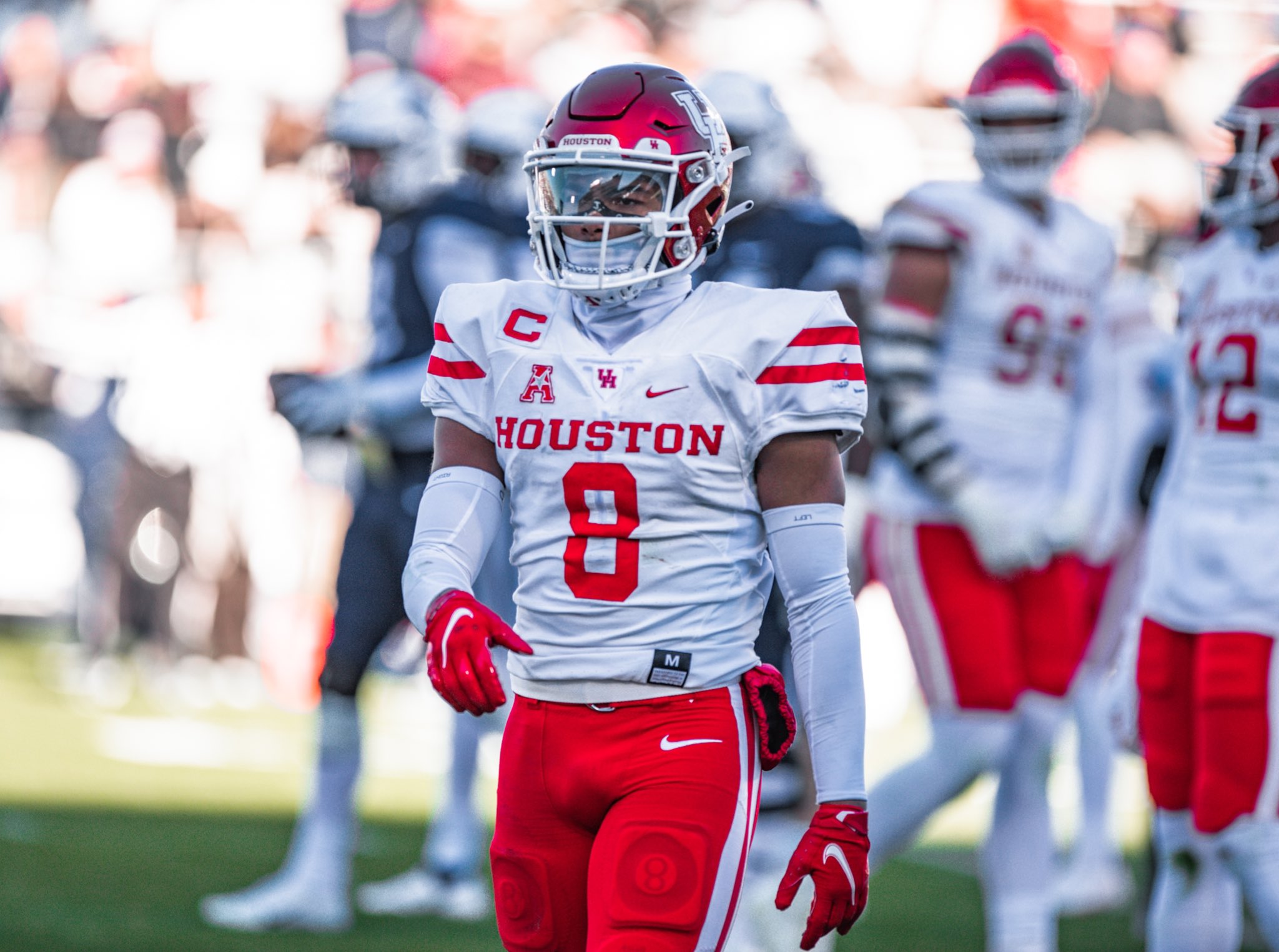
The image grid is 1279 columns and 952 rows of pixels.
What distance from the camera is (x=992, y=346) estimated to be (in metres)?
4.52

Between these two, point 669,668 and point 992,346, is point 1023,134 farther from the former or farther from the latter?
point 669,668

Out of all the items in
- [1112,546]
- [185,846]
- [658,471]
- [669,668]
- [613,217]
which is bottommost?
[185,846]

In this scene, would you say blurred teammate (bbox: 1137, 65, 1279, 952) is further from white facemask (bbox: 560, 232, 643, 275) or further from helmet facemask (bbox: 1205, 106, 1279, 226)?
white facemask (bbox: 560, 232, 643, 275)

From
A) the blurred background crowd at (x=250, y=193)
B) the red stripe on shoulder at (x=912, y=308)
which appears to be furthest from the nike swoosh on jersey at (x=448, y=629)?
the blurred background crowd at (x=250, y=193)

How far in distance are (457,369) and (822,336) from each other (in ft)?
1.70

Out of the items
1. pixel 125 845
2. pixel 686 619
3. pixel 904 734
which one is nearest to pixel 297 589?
pixel 904 734

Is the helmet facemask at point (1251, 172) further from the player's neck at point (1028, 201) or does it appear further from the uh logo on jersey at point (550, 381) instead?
the uh logo on jersey at point (550, 381)

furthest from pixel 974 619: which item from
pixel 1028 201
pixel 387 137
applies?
pixel 387 137

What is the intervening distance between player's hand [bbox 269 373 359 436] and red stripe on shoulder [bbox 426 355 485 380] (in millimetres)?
2688

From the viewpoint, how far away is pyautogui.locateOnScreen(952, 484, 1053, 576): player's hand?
4.28 meters

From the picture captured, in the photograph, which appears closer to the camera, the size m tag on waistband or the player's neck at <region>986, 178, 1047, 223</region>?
the size m tag on waistband

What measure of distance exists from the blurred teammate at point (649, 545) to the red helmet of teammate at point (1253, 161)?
58.7 inches

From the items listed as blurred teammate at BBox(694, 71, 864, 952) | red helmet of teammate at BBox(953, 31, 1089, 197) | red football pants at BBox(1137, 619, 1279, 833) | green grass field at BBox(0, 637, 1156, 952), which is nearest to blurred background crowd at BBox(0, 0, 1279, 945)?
green grass field at BBox(0, 637, 1156, 952)

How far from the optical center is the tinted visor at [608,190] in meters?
2.68
